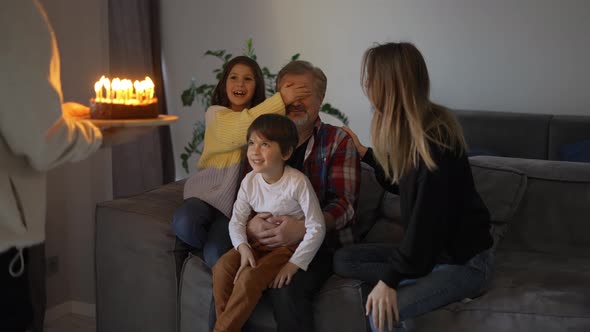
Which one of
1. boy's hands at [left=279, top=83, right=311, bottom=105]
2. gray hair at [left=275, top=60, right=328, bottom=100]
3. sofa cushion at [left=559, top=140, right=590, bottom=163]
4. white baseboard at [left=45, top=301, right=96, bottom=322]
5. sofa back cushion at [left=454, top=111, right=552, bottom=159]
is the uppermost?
gray hair at [left=275, top=60, right=328, bottom=100]

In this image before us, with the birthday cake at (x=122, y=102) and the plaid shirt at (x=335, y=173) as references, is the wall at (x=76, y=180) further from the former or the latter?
the birthday cake at (x=122, y=102)

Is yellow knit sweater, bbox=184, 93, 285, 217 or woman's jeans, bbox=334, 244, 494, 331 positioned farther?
yellow knit sweater, bbox=184, 93, 285, 217

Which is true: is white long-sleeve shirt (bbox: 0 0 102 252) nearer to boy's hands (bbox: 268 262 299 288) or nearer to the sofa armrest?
boy's hands (bbox: 268 262 299 288)

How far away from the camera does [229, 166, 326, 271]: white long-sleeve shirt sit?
2055 millimetres

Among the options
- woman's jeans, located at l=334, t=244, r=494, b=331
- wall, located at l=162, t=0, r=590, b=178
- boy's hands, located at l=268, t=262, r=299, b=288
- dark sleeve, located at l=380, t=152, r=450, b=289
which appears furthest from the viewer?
wall, located at l=162, t=0, r=590, b=178

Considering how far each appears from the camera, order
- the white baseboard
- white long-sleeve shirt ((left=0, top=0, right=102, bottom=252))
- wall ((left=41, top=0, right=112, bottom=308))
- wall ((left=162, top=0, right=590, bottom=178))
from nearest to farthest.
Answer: white long-sleeve shirt ((left=0, top=0, right=102, bottom=252)) < wall ((left=41, top=0, right=112, bottom=308)) < the white baseboard < wall ((left=162, top=0, right=590, bottom=178))

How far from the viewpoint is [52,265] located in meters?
3.05

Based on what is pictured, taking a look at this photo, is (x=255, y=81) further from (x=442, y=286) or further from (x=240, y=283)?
(x=442, y=286)

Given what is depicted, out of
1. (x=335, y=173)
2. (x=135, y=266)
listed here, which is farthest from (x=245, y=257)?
(x=135, y=266)

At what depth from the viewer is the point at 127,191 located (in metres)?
3.48

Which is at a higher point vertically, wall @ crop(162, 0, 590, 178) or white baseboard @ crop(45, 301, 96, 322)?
wall @ crop(162, 0, 590, 178)

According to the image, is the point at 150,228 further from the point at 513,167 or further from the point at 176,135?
the point at 176,135

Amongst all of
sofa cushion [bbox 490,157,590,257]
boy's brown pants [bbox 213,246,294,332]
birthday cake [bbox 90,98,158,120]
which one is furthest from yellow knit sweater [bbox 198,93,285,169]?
sofa cushion [bbox 490,157,590,257]

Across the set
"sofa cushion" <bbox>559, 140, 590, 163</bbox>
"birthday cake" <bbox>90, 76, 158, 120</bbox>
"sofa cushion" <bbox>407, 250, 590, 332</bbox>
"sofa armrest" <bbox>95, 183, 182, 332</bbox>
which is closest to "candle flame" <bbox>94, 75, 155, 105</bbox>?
"birthday cake" <bbox>90, 76, 158, 120</bbox>
